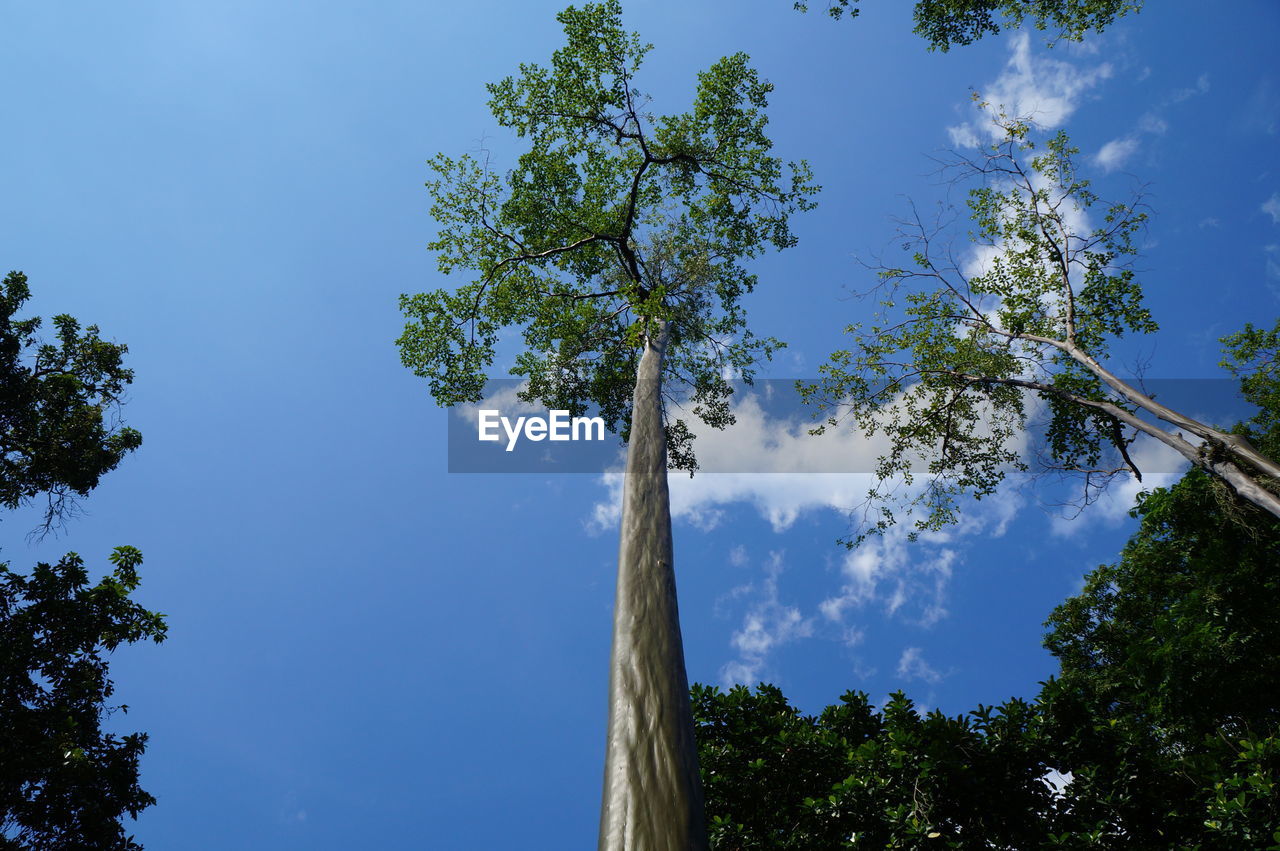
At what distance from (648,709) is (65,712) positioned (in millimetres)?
7748

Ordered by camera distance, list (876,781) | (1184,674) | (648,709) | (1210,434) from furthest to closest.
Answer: (1184,674), (1210,434), (876,781), (648,709)

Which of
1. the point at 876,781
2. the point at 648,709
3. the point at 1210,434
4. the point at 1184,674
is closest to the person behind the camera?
the point at 648,709

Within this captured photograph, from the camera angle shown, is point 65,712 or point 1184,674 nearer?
point 65,712

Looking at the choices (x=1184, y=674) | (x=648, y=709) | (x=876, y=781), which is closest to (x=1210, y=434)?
(x=876, y=781)

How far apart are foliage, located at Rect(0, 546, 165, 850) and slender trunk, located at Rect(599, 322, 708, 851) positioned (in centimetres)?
673

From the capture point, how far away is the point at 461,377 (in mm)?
11266

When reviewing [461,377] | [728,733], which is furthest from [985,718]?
[461,377]

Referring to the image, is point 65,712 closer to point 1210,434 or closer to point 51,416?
point 51,416

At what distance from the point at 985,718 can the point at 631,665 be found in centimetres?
521

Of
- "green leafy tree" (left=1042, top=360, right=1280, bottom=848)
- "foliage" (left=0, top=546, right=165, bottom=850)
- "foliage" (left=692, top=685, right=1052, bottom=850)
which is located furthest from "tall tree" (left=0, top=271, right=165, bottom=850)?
"green leafy tree" (left=1042, top=360, right=1280, bottom=848)

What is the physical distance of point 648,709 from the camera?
3.42 meters

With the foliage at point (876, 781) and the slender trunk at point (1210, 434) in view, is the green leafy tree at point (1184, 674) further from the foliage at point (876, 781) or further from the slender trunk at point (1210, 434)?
the slender trunk at point (1210, 434)

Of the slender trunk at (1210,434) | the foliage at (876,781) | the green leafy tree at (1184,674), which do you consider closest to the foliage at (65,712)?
the foliage at (876,781)

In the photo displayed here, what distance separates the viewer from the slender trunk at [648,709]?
286 cm
